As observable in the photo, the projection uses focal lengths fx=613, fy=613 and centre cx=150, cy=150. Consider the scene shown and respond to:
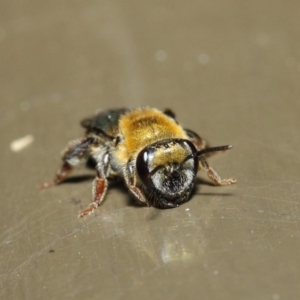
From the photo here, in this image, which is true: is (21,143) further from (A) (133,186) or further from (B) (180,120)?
(A) (133,186)

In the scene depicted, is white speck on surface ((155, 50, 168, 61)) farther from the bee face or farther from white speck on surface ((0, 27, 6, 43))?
the bee face

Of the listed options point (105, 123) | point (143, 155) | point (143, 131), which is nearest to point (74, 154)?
point (105, 123)

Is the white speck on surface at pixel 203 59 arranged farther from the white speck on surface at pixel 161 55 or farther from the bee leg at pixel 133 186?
the bee leg at pixel 133 186

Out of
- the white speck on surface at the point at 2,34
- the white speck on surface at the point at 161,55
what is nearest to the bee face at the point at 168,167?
the white speck on surface at the point at 161,55

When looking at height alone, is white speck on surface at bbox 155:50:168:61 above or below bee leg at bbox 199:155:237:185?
below

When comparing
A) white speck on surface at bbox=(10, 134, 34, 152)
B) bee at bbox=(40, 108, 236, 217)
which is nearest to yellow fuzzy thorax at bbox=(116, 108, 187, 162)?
bee at bbox=(40, 108, 236, 217)

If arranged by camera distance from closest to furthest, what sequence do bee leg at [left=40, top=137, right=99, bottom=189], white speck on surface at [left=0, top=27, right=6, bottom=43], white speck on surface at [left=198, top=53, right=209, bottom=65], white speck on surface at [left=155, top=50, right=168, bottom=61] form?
bee leg at [left=40, top=137, right=99, bottom=189] < white speck on surface at [left=198, top=53, right=209, bottom=65] < white speck on surface at [left=155, top=50, right=168, bottom=61] < white speck on surface at [left=0, top=27, right=6, bottom=43]

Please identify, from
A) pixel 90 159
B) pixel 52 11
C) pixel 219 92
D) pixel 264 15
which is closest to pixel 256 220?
pixel 90 159
